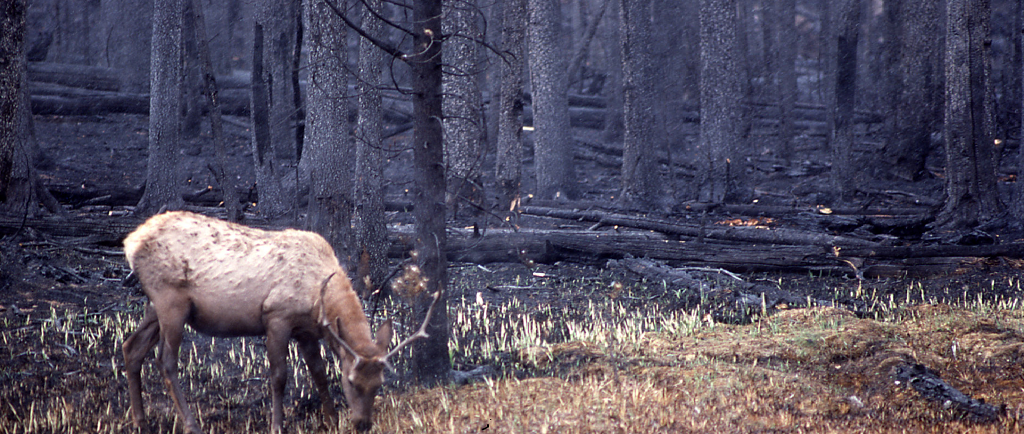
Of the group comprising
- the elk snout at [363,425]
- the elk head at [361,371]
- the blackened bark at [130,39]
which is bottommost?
the elk snout at [363,425]

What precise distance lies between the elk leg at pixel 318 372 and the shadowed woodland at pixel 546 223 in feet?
0.91

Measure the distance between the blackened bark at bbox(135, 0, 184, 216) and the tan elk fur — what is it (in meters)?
9.43

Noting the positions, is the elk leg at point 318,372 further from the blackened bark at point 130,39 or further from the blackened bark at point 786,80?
the blackened bark at point 130,39

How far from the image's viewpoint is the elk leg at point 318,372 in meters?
6.34

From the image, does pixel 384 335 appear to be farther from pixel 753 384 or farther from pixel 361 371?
pixel 753 384

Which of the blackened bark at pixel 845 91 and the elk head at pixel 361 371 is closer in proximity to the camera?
the elk head at pixel 361 371

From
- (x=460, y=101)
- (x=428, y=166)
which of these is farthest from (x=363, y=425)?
(x=460, y=101)

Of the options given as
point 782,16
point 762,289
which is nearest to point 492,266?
point 762,289

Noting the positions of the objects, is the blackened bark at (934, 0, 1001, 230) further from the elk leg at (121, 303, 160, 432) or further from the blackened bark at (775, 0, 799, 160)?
the elk leg at (121, 303, 160, 432)

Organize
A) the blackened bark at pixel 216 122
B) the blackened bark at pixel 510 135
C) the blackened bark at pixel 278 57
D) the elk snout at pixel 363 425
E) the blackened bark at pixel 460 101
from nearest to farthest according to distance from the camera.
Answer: the elk snout at pixel 363 425 → the blackened bark at pixel 216 122 → the blackened bark at pixel 278 57 → the blackened bark at pixel 460 101 → the blackened bark at pixel 510 135

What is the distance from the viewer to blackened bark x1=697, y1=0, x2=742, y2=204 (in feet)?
58.8

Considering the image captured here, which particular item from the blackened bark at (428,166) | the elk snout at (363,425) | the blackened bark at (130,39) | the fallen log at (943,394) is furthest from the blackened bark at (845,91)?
the blackened bark at (130,39)

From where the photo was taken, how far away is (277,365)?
607 centimetres

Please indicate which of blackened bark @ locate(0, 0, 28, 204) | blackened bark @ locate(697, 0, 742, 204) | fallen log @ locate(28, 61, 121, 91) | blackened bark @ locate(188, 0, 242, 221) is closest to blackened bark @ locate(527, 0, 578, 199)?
blackened bark @ locate(697, 0, 742, 204)
